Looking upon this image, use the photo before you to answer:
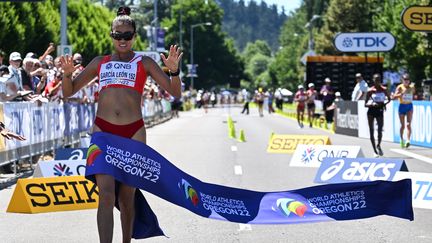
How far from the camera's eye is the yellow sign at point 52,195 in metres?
10.3

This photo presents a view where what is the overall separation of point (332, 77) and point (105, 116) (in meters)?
36.9

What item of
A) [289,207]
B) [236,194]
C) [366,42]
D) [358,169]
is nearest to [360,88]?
[366,42]

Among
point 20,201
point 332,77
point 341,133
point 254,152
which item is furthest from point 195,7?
point 20,201

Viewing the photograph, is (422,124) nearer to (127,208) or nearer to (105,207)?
(127,208)

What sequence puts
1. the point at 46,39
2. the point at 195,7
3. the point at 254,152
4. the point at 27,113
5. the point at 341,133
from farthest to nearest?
the point at 195,7 < the point at 46,39 < the point at 341,133 < the point at 254,152 < the point at 27,113

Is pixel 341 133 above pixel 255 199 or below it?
below

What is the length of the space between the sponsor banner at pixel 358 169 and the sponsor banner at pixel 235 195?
11.8ft

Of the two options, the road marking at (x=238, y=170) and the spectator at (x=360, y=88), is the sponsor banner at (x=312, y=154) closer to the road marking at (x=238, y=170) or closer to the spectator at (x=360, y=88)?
the road marking at (x=238, y=170)

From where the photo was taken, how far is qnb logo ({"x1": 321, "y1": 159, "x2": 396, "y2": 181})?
39.3 feet

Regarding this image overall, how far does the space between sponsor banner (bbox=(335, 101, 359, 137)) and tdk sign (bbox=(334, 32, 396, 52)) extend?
6.62ft

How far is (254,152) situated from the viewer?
863 inches

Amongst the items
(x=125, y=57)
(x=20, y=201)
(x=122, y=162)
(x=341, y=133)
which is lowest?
(x=341, y=133)

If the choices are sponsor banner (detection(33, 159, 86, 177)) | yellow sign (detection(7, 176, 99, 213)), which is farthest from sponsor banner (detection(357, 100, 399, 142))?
yellow sign (detection(7, 176, 99, 213))

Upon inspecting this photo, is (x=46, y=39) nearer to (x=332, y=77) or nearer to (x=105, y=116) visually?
(x=332, y=77)
